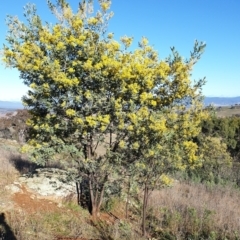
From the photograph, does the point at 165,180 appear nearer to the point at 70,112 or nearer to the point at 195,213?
the point at 195,213

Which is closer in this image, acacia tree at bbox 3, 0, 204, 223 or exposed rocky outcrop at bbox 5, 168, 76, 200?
acacia tree at bbox 3, 0, 204, 223

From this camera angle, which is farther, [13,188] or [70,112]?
[13,188]

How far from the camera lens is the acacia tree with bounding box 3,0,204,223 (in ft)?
26.8

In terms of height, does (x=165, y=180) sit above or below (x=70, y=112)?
below

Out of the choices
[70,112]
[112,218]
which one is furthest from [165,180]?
[70,112]

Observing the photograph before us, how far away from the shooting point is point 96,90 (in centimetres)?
845

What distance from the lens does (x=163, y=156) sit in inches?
341

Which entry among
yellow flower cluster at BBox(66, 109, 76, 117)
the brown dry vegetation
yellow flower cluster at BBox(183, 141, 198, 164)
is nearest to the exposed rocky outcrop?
the brown dry vegetation

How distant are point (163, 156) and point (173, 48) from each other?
315cm

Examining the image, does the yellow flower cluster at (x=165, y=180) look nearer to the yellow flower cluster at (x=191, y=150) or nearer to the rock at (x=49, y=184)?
the yellow flower cluster at (x=191, y=150)

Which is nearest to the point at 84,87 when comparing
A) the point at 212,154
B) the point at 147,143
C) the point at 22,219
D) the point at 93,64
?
the point at 93,64

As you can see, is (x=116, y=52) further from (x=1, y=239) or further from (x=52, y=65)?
(x=1, y=239)

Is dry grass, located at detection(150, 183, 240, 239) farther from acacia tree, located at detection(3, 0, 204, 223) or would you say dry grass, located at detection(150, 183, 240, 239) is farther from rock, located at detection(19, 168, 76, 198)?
rock, located at detection(19, 168, 76, 198)

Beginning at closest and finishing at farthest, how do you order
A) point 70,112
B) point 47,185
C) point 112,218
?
point 70,112 < point 112,218 < point 47,185
